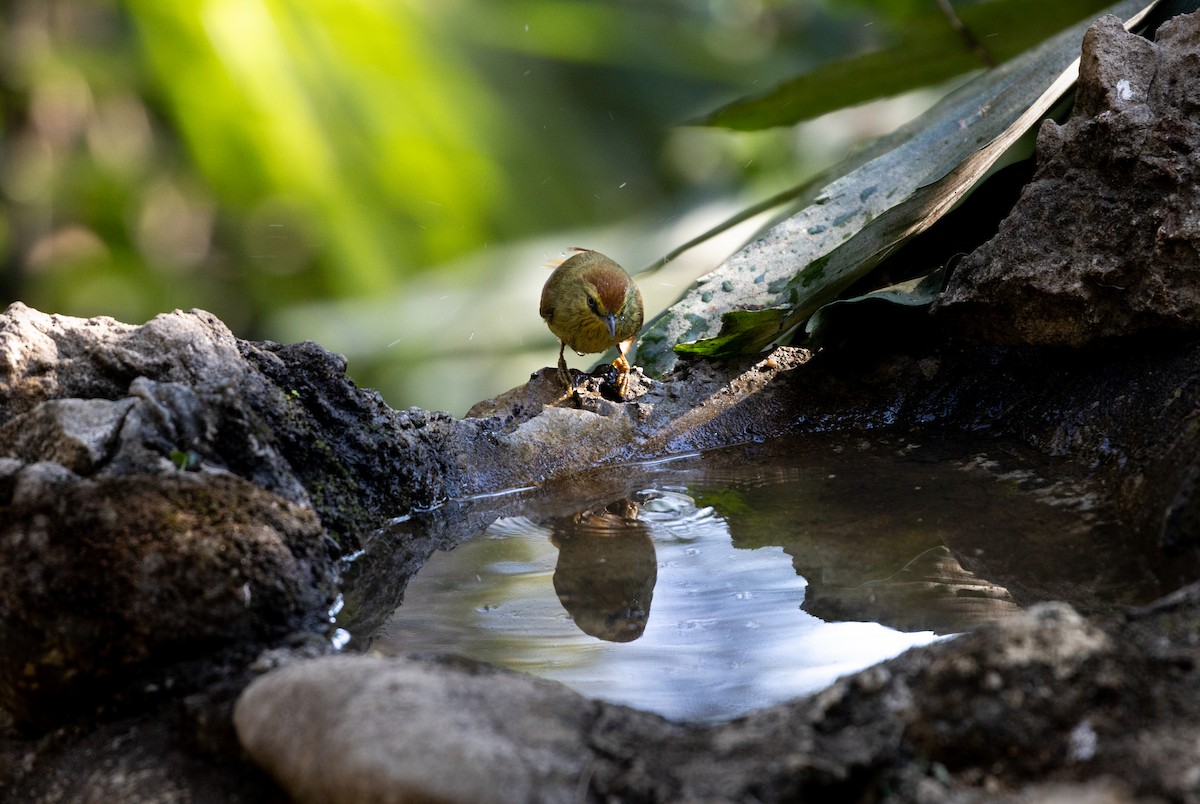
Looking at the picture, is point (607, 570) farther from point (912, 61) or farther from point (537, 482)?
point (912, 61)

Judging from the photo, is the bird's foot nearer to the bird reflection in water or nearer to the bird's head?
the bird's head

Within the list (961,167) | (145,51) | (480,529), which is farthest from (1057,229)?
(145,51)

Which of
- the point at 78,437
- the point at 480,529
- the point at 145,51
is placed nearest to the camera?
the point at 78,437

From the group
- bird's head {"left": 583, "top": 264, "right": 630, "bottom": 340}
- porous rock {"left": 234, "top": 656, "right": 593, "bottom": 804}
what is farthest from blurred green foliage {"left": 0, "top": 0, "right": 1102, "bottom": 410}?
porous rock {"left": 234, "top": 656, "right": 593, "bottom": 804}

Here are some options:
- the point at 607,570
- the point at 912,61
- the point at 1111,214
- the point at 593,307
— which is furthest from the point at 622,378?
the point at 912,61

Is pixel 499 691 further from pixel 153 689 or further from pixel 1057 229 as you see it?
pixel 1057 229

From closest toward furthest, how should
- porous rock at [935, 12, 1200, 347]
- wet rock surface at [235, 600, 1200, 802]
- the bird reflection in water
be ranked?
1. wet rock surface at [235, 600, 1200, 802]
2. the bird reflection in water
3. porous rock at [935, 12, 1200, 347]

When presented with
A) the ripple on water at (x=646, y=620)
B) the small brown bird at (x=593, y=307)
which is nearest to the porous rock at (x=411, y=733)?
the ripple on water at (x=646, y=620)
